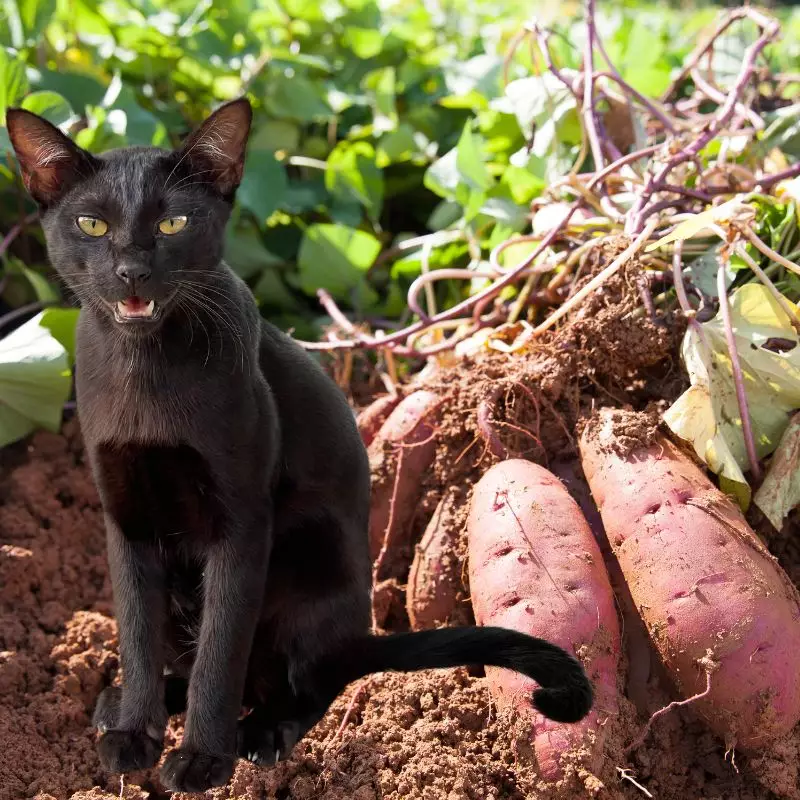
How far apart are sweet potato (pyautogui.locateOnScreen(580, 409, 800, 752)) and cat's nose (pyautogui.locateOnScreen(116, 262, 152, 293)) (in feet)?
Result: 3.02

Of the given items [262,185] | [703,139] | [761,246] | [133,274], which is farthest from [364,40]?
[133,274]

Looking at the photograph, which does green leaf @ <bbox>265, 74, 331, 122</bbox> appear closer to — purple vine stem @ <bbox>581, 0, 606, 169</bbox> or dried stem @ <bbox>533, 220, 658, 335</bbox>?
purple vine stem @ <bbox>581, 0, 606, 169</bbox>

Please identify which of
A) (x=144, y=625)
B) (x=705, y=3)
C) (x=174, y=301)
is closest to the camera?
(x=174, y=301)

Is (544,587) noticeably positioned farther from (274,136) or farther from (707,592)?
(274,136)

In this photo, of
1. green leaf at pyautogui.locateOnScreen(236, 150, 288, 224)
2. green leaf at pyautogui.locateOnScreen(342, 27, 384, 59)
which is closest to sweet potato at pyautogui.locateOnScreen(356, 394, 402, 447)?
green leaf at pyautogui.locateOnScreen(236, 150, 288, 224)

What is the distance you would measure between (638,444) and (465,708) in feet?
1.89

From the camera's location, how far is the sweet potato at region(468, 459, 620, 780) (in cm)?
153

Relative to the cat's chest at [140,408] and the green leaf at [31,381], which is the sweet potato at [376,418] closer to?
the green leaf at [31,381]

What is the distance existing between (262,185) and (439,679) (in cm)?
170

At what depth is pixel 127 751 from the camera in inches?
55.9

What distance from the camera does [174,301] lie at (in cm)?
140

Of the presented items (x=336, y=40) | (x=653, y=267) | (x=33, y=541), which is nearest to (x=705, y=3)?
(x=336, y=40)

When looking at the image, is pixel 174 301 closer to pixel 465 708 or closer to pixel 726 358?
pixel 465 708

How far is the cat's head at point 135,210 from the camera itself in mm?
1342
